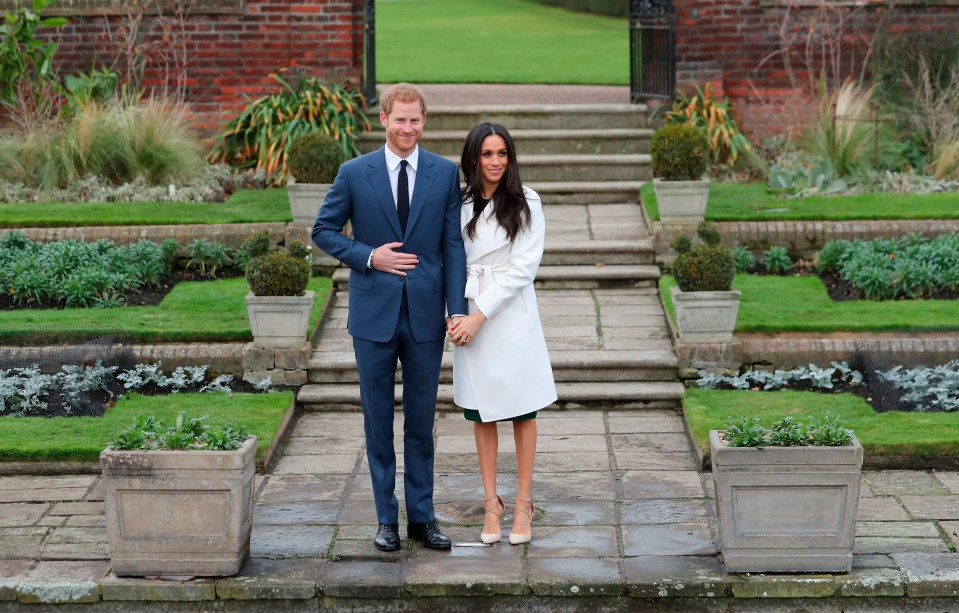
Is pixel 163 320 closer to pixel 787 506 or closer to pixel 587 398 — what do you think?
pixel 587 398

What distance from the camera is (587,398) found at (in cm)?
800

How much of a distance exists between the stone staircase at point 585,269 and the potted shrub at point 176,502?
2615 millimetres

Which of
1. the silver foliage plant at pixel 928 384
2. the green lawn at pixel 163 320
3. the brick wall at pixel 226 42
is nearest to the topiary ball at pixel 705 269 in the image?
the silver foliage plant at pixel 928 384

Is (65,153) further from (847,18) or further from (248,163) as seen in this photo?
(847,18)

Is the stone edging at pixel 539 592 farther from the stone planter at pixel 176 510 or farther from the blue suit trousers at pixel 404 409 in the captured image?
Result: the blue suit trousers at pixel 404 409

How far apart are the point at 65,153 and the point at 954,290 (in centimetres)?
760

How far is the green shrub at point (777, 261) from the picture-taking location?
1017cm

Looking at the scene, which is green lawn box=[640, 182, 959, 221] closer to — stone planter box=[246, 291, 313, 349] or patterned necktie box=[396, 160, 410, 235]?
stone planter box=[246, 291, 313, 349]

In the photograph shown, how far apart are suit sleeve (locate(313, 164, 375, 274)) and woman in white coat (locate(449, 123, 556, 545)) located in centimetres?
47

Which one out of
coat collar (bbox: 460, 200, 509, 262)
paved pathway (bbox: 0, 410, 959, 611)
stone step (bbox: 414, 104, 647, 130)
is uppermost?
stone step (bbox: 414, 104, 647, 130)

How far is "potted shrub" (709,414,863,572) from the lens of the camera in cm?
526

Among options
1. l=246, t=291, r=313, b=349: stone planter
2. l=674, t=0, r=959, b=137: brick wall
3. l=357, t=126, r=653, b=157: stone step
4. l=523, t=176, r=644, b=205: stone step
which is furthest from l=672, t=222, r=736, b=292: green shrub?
l=674, t=0, r=959, b=137: brick wall

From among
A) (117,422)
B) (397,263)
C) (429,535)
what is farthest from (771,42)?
(429,535)

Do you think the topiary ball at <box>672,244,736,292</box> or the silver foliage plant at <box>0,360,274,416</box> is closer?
the silver foliage plant at <box>0,360,274,416</box>
